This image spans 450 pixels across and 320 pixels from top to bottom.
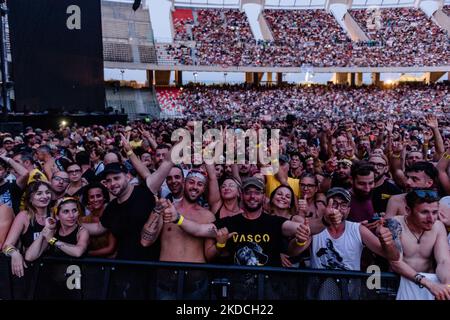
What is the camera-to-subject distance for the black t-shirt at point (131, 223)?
3508 mm

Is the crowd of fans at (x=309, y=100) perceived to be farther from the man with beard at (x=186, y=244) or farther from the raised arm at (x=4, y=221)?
the raised arm at (x=4, y=221)

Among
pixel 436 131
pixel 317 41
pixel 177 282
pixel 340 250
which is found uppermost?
pixel 317 41

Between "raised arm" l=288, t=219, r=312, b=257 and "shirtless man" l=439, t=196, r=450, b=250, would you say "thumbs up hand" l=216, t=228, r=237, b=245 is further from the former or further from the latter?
"shirtless man" l=439, t=196, r=450, b=250

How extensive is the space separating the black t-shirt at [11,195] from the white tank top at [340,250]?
317 centimetres

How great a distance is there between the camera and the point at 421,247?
301cm

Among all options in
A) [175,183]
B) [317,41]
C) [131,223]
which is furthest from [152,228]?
[317,41]

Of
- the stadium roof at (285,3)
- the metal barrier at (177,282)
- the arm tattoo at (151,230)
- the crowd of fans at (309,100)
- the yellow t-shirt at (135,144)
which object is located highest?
the stadium roof at (285,3)

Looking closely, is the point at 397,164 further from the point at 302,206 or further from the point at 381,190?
the point at 302,206

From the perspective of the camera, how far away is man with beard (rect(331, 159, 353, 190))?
4.81 meters

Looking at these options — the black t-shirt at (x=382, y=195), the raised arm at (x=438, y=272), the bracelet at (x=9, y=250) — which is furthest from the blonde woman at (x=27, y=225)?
the black t-shirt at (x=382, y=195)

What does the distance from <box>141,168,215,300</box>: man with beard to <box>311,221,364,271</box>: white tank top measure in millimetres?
921

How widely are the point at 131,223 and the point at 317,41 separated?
40694 millimetres

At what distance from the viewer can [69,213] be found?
346cm
